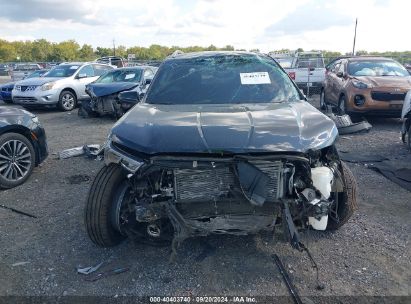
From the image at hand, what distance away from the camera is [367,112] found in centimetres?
918

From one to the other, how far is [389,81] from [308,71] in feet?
18.8

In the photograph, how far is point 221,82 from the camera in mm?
4410

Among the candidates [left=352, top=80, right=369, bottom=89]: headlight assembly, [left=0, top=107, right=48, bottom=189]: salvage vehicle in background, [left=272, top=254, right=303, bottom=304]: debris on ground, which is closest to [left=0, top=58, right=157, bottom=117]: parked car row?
[left=0, top=107, right=48, bottom=189]: salvage vehicle in background

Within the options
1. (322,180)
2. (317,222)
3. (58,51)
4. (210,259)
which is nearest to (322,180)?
(322,180)

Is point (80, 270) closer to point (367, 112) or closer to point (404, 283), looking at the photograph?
point (404, 283)

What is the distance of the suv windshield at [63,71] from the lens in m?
13.6

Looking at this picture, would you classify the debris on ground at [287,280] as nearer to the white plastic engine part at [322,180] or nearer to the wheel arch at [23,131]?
the white plastic engine part at [322,180]

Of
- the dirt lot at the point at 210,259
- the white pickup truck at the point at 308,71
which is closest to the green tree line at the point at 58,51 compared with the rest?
the white pickup truck at the point at 308,71

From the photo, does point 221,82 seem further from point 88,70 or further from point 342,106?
point 88,70

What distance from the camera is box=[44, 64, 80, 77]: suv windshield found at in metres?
13.6

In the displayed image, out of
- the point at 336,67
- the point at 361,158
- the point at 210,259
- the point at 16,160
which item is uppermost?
the point at 336,67

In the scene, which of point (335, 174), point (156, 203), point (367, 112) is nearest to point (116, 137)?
point (156, 203)

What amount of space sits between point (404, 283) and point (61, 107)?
1228cm

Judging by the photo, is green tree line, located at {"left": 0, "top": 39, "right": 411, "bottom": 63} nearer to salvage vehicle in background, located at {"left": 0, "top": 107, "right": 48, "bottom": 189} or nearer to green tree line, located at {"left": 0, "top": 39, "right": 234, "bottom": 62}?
green tree line, located at {"left": 0, "top": 39, "right": 234, "bottom": 62}
